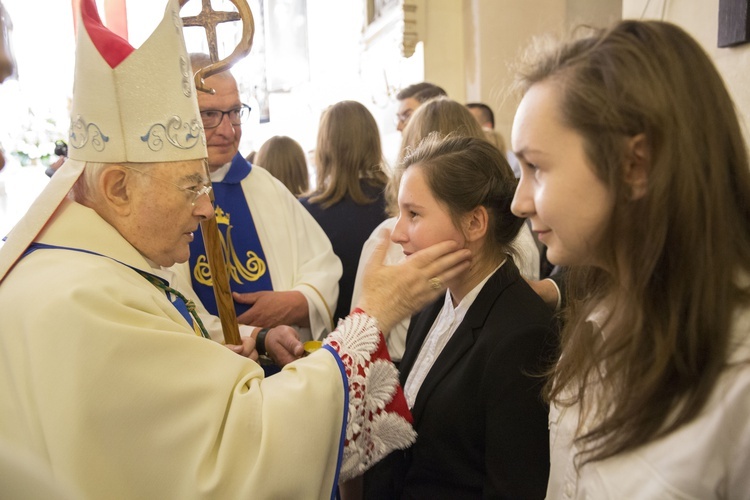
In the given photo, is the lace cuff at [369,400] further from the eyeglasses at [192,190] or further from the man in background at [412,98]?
the man in background at [412,98]

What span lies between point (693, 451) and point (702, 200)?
0.39 meters

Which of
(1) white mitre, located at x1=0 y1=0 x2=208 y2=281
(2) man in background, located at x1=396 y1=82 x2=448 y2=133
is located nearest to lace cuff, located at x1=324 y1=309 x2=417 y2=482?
(1) white mitre, located at x1=0 y1=0 x2=208 y2=281

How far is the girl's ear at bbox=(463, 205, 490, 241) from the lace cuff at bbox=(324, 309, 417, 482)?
42cm

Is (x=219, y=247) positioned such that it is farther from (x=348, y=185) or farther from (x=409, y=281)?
(x=348, y=185)

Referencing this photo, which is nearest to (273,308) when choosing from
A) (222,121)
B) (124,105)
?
(222,121)

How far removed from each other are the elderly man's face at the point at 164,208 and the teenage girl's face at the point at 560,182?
3.12ft

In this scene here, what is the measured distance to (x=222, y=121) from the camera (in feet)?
9.30

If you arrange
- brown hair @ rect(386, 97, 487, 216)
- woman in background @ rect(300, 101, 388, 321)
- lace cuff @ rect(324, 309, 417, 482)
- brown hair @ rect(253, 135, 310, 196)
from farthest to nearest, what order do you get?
brown hair @ rect(253, 135, 310, 196), woman in background @ rect(300, 101, 388, 321), brown hair @ rect(386, 97, 487, 216), lace cuff @ rect(324, 309, 417, 482)

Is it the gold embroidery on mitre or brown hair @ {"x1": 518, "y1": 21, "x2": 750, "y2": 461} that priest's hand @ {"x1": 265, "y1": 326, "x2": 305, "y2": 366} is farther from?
brown hair @ {"x1": 518, "y1": 21, "x2": 750, "y2": 461}

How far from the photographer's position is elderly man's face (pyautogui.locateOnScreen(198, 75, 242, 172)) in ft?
9.19

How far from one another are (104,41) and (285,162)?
2.51 metres

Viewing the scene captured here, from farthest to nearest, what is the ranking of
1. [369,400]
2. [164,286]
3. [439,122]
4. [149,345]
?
[439,122] → [164,286] → [369,400] → [149,345]

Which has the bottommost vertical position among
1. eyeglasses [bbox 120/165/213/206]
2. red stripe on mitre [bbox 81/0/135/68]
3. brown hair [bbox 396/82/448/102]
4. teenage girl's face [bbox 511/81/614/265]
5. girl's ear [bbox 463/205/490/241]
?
girl's ear [bbox 463/205/490/241]

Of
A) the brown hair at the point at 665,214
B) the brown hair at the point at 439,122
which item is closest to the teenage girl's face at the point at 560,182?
the brown hair at the point at 665,214
